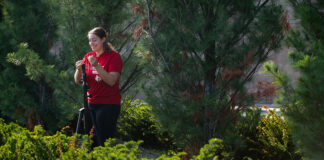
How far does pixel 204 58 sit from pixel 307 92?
1.72 meters

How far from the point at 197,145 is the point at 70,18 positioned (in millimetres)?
2814

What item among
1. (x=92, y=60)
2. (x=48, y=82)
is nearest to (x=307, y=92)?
(x=92, y=60)

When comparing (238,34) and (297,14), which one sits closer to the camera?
(297,14)

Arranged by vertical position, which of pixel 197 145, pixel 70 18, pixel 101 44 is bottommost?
pixel 197 145

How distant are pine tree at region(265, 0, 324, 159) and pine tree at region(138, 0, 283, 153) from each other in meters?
0.65

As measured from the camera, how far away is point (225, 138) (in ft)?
13.9

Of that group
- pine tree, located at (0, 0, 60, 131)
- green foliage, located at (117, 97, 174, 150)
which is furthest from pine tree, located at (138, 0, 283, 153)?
pine tree, located at (0, 0, 60, 131)

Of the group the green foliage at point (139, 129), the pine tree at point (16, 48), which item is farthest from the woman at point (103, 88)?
the pine tree at point (16, 48)

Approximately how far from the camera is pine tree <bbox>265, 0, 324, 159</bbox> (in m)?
2.66

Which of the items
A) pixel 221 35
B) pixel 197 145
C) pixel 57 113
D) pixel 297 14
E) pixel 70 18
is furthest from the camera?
pixel 57 113

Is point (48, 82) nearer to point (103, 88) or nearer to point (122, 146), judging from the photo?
point (103, 88)

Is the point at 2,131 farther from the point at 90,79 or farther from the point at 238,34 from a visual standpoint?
the point at 238,34

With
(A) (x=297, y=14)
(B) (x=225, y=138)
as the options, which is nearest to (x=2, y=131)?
(B) (x=225, y=138)

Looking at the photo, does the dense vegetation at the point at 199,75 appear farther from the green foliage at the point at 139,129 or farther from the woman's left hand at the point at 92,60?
the woman's left hand at the point at 92,60
